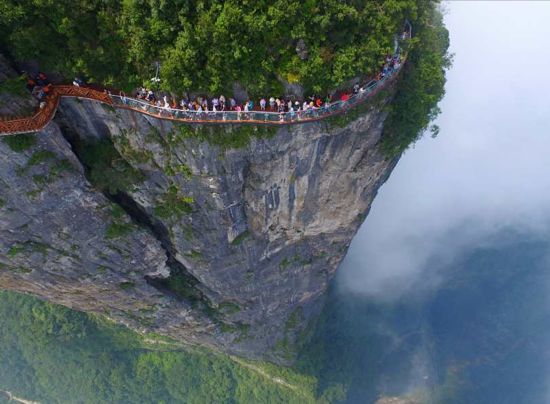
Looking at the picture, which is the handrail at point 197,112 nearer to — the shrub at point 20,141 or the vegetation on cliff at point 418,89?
the shrub at point 20,141

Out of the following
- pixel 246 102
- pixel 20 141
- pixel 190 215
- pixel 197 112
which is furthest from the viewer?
pixel 190 215

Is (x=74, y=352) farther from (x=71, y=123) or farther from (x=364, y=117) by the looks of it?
(x=364, y=117)

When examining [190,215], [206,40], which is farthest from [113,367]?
[206,40]

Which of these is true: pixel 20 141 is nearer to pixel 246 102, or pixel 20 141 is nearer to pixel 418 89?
pixel 246 102

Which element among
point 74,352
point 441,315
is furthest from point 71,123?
point 441,315

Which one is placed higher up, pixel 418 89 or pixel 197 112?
pixel 418 89

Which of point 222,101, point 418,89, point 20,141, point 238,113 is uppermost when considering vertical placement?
point 418,89
